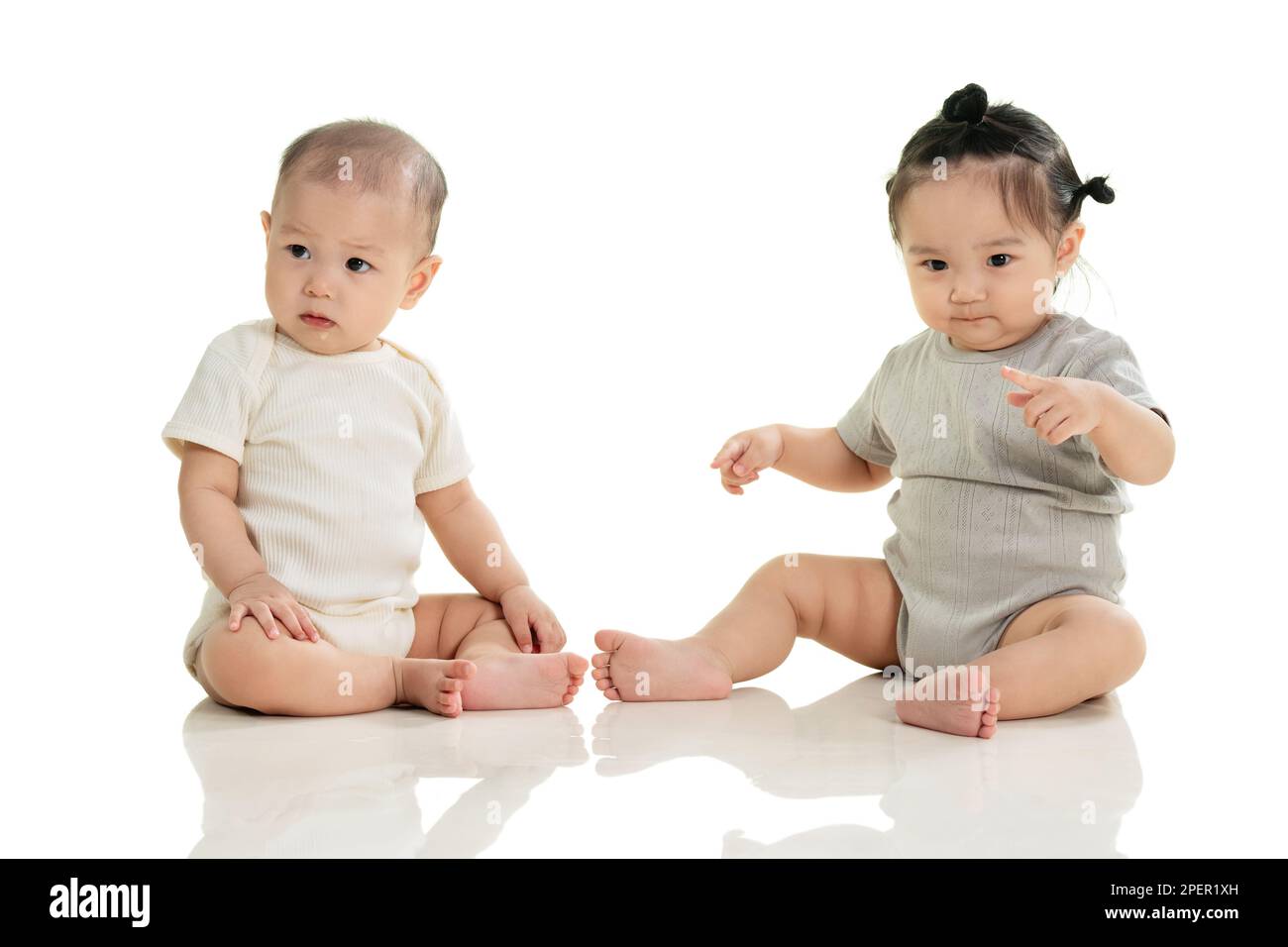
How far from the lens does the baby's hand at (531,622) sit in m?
1.86

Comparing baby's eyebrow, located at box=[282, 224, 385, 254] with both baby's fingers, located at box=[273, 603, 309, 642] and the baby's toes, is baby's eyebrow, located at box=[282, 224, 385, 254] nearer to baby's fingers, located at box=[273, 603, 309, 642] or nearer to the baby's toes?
baby's fingers, located at box=[273, 603, 309, 642]

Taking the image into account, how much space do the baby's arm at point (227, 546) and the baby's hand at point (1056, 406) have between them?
838 millimetres

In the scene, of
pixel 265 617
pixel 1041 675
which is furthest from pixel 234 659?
pixel 1041 675

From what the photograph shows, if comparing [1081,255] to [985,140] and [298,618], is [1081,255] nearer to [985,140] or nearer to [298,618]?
[985,140]

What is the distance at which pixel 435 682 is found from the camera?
5.40 feet

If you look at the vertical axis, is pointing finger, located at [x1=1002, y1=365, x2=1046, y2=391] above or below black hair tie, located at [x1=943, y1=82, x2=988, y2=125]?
below

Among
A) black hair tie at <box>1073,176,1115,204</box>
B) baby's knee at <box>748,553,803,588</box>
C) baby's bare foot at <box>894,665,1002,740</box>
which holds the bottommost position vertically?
baby's bare foot at <box>894,665,1002,740</box>

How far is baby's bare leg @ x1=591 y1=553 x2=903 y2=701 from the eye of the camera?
1.75m

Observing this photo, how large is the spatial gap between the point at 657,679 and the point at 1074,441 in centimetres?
58

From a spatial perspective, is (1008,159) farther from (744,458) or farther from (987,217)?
(744,458)

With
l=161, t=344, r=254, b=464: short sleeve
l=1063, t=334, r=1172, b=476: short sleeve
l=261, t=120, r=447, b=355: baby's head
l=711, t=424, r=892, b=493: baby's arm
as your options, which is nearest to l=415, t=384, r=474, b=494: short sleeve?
l=261, t=120, r=447, b=355: baby's head
